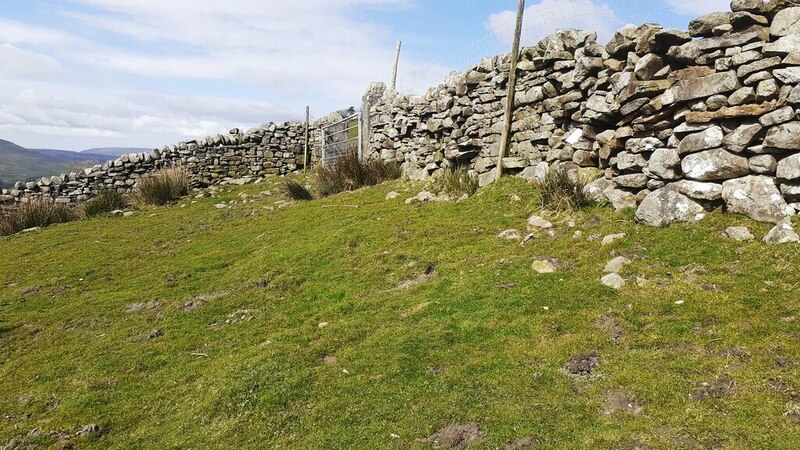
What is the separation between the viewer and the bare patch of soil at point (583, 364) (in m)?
4.23

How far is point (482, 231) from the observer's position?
8094 millimetres

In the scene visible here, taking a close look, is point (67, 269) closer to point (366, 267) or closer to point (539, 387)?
point (366, 267)

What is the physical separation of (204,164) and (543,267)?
17.1 metres

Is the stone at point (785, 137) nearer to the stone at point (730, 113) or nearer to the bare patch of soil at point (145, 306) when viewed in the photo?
the stone at point (730, 113)

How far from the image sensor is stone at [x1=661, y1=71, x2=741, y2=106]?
6371mm

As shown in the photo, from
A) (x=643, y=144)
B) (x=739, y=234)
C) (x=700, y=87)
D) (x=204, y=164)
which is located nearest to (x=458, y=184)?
(x=643, y=144)

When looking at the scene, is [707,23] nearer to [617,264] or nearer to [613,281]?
[617,264]

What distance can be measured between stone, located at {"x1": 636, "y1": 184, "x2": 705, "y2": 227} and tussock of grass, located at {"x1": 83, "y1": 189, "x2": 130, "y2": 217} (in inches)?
607

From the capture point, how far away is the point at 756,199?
19.4 ft

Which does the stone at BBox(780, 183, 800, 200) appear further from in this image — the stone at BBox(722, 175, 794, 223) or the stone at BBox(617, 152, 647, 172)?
the stone at BBox(617, 152, 647, 172)

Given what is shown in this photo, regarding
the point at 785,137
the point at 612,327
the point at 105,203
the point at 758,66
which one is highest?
the point at 758,66

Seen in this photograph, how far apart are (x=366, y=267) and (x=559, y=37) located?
5.33 meters

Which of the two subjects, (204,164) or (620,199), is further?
(204,164)

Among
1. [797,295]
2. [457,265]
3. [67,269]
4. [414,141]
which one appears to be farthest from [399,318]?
[414,141]
